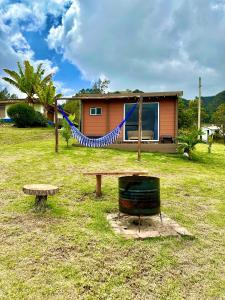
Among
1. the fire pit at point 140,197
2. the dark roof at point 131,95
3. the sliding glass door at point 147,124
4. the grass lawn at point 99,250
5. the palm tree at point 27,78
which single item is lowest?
the grass lawn at point 99,250

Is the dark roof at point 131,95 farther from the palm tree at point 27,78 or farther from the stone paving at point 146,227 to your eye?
the palm tree at point 27,78

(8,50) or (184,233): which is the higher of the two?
(8,50)

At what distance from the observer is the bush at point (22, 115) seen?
80.3 feet

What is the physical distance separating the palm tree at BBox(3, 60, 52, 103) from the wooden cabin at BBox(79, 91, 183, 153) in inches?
571

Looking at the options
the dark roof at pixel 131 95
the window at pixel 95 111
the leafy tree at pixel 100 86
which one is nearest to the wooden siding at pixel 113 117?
the window at pixel 95 111

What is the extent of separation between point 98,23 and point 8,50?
35.6ft

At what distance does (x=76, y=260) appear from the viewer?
388cm

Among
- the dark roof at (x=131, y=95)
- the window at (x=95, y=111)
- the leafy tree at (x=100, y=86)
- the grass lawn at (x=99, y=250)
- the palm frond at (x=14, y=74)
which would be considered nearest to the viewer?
the grass lawn at (x=99, y=250)

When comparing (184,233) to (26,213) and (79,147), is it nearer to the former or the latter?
(26,213)

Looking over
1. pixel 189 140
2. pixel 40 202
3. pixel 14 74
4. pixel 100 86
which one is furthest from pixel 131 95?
pixel 100 86

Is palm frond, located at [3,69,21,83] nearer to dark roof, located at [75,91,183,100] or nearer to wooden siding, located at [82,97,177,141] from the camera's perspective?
wooden siding, located at [82,97,177,141]

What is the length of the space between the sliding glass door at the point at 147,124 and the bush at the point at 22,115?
10645 millimetres

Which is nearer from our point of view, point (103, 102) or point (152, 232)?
point (152, 232)

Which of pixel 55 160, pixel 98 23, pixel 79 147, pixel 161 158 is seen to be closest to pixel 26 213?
pixel 55 160
